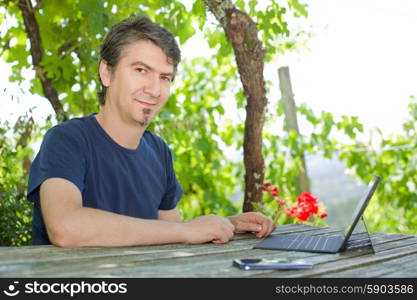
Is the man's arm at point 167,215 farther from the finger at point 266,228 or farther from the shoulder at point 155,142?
the finger at point 266,228

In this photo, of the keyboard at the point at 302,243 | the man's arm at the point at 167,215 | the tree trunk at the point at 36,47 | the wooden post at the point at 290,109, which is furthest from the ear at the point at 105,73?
the wooden post at the point at 290,109

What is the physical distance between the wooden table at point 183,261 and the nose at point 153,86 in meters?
0.59

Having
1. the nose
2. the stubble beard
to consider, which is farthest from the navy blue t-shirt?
the nose

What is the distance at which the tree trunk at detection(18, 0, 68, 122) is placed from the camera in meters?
3.36

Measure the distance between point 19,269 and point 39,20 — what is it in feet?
8.39

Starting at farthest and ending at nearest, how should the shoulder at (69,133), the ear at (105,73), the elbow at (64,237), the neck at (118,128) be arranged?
the ear at (105,73) → the neck at (118,128) → the shoulder at (69,133) → the elbow at (64,237)

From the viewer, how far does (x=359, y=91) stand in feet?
17.4

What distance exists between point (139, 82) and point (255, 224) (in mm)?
618

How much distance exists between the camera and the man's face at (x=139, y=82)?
1965mm

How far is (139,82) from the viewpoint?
1.96m

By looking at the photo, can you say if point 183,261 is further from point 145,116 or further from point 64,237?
point 145,116

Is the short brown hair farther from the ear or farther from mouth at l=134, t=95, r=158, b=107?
mouth at l=134, t=95, r=158, b=107

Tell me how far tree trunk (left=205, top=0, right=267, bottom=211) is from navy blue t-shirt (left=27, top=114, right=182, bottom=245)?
1178mm

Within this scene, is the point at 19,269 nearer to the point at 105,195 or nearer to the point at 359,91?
the point at 105,195
